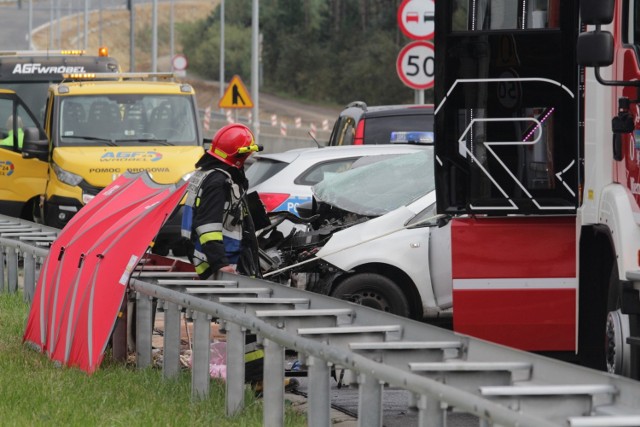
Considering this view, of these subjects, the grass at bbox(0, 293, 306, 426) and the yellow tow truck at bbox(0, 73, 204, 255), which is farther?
the yellow tow truck at bbox(0, 73, 204, 255)

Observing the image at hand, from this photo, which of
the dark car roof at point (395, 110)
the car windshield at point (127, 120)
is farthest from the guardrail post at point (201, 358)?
the car windshield at point (127, 120)

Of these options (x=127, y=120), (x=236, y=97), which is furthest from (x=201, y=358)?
(x=236, y=97)

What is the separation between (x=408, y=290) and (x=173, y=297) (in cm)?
365

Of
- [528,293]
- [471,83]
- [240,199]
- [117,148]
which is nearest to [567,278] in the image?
[528,293]

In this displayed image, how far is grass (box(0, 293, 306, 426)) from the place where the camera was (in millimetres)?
8016

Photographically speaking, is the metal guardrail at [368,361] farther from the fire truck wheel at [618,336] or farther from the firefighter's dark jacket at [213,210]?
the fire truck wheel at [618,336]

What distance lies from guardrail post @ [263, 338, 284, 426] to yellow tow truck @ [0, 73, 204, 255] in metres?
11.1

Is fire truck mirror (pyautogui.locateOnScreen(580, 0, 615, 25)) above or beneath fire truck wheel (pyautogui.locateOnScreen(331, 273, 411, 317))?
above

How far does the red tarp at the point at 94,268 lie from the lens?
32.0 feet

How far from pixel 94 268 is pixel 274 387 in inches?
108

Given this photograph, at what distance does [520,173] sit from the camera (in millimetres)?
9461

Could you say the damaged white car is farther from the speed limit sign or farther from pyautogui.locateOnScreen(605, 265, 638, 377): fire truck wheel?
the speed limit sign

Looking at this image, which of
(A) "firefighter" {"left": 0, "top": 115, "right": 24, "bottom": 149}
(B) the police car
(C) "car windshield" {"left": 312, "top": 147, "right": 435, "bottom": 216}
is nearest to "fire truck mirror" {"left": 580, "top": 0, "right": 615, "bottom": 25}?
(C) "car windshield" {"left": 312, "top": 147, "right": 435, "bottom": 216}

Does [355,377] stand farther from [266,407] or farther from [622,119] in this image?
[622,119]
